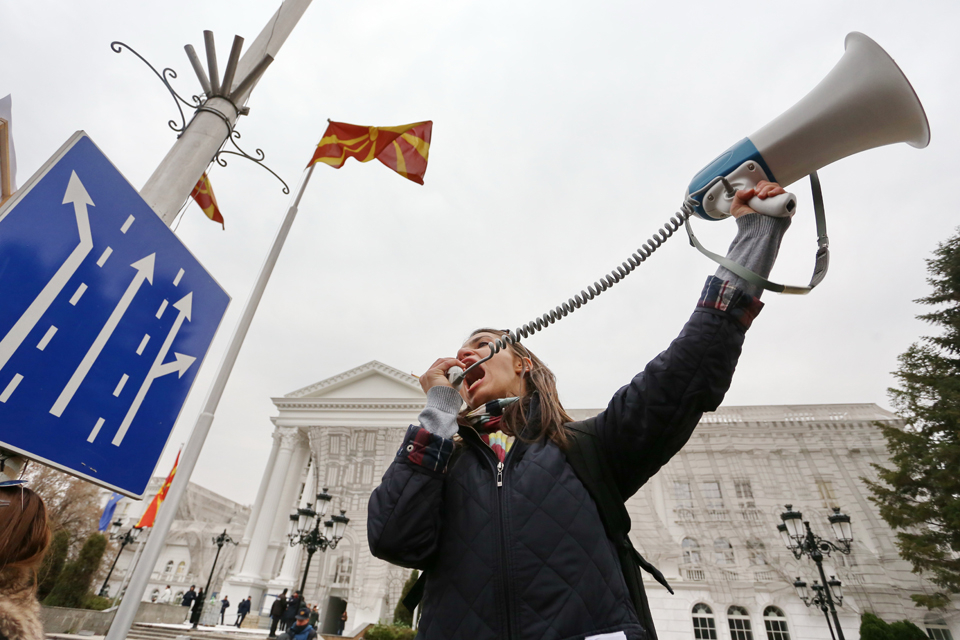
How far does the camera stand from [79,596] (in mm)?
12133

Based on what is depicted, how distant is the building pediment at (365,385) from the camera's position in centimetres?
2723

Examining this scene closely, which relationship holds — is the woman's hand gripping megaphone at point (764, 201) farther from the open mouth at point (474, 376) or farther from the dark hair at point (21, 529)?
the dark hair at point (21, 529)

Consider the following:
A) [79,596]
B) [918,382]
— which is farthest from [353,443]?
[918,382]

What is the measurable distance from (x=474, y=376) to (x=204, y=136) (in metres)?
1.72

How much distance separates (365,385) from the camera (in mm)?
27953

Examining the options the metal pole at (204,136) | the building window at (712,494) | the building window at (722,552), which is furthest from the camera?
the building window at (712,494)

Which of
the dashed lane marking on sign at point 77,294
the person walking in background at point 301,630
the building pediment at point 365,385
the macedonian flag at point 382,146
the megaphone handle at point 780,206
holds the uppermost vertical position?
the building pediment at point 365,385

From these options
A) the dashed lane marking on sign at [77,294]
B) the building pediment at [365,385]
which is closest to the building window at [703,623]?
the building pediment at [365,385]

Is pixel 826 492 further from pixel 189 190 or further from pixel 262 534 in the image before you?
pixel 262 534

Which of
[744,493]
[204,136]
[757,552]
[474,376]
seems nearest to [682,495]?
[744,493]

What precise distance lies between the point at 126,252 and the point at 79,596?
1628cm

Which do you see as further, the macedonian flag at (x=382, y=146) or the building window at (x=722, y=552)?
the building window at (x=722, y=552)

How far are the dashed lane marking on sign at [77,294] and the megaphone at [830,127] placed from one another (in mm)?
1710

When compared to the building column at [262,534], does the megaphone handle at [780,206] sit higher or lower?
lower
